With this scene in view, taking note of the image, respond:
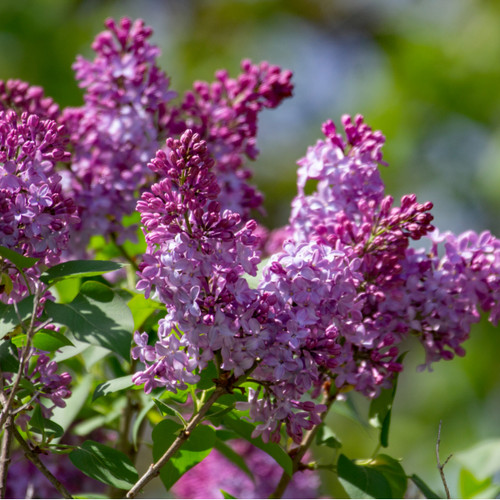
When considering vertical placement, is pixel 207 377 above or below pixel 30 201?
below

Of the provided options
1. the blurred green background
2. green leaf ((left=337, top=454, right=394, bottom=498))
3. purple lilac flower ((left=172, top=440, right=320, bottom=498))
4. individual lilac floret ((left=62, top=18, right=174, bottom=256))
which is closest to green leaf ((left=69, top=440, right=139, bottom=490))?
green leaf ((left=337, top=454, right=394, bottom=498))

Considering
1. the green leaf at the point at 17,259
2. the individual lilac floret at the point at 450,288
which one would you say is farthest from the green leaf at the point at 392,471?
the green leaf at the point at 17,259

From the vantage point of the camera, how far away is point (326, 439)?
1.01 meters

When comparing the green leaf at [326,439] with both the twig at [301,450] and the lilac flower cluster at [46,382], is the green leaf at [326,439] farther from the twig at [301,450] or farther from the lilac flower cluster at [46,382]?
the lilac flower cluster at [46,382]

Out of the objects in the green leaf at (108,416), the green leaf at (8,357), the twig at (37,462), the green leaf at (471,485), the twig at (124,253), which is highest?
the twig at (124,253)

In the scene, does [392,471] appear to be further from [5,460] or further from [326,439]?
[5,460]

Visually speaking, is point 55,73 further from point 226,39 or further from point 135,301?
point 135,301

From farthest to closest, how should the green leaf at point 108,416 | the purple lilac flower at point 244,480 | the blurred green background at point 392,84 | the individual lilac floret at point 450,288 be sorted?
the blurred green background at point 392,84
the purple lilac flower at point 244,480
the green leaf at point 108,416
the individual lilac floret at point 450,288

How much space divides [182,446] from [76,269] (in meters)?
0.21

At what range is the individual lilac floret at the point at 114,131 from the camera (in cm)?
110

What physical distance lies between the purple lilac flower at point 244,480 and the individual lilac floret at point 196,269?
714mm

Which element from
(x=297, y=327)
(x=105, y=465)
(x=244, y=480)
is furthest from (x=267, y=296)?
(x=244, y=480)

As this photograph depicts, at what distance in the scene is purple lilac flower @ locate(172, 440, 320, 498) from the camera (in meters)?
1.42

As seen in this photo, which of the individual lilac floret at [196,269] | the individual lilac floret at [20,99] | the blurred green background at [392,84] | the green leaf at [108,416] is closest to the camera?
the individual lilac floret at [196,269]
